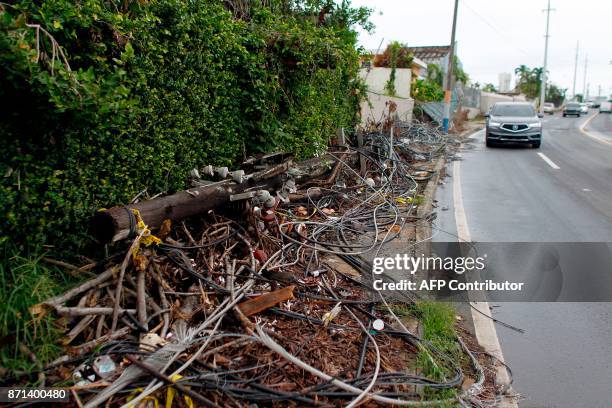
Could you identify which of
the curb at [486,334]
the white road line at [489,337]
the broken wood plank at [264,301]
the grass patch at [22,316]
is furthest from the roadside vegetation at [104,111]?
the white road line at [489,337]

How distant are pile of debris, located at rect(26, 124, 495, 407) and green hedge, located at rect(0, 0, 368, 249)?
430 millimetres

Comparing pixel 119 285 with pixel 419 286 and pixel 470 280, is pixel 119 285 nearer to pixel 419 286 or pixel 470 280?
pixel 419 286

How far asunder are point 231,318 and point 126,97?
84.6 inches

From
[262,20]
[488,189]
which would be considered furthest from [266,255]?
[488,189]

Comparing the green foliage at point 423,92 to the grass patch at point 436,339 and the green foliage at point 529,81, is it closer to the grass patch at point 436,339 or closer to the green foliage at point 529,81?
the grass patch at point 436,339

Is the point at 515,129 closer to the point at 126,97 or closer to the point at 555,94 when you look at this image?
the point at 126,97

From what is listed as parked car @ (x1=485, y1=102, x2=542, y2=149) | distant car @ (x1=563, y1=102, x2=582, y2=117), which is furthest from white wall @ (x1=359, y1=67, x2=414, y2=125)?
distant car @ (x1=563, y1=102, x2=582, y2=117)

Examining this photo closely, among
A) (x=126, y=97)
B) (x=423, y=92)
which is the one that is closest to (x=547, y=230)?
(x=126, y=97)

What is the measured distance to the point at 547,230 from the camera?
8.07m

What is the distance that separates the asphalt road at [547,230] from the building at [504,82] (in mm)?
69122

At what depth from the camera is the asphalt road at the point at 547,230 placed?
402 cm

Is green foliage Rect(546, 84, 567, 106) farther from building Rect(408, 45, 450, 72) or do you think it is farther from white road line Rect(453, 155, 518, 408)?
white road line Rect(453, 155, 518, 408)

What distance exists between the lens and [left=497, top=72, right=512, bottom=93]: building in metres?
82.9

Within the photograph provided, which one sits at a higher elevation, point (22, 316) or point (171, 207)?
point (171, 207)
